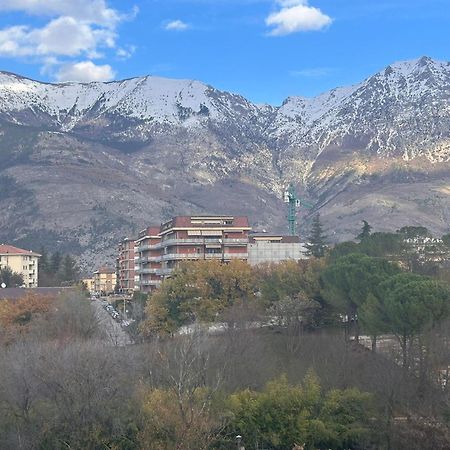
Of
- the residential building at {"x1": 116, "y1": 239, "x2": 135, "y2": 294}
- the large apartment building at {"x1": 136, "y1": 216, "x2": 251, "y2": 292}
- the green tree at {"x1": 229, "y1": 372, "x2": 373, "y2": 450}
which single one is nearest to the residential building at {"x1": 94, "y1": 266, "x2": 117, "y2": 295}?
the residential building at {"x1": 116, "y1": 239, "x2": 135, "y2": 294}

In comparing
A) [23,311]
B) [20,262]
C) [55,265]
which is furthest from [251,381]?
[55,265]

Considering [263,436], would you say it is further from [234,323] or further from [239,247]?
[239,247]

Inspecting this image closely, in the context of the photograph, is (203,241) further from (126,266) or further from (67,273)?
(126,266)

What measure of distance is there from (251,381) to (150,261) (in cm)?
3522

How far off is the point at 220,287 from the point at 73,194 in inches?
4605

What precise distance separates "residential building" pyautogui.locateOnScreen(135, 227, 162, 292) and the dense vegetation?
890 inches

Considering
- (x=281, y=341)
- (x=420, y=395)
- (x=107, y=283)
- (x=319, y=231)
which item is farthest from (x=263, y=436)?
(x=107, y=283)

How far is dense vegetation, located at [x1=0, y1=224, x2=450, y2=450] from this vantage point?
75.2ft

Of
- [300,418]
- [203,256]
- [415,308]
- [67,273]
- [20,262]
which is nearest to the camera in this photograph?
[300,418]

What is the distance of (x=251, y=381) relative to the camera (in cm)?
2775

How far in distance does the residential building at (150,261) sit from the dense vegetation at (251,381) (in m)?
22.6

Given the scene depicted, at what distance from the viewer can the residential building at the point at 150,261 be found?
6138 centimetres

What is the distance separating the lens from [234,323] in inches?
1446

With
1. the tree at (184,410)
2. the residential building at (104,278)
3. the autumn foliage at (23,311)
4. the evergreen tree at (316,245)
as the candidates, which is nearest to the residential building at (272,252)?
the evergreen tree at (316,245)
